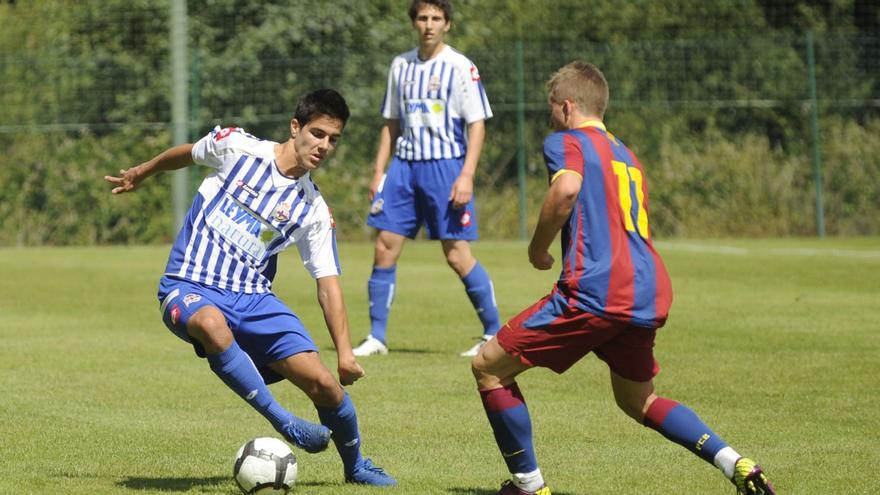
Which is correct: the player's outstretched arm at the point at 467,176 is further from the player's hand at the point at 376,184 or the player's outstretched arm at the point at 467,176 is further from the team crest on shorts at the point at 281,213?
the team crest on shorts at the point at 281,213

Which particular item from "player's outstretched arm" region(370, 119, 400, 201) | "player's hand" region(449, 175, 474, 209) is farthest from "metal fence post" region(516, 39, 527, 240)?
"player's hand" region(449, 175, 474, 209)

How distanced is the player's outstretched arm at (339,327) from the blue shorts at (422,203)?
379 centimetres

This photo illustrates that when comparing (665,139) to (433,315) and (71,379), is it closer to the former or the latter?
(433,315)

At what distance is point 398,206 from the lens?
979 centimetres

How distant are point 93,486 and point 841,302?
7.92 metres

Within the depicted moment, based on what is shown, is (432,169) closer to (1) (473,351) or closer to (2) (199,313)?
(1) (473,351)

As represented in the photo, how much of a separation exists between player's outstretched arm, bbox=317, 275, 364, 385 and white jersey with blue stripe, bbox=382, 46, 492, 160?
395cm

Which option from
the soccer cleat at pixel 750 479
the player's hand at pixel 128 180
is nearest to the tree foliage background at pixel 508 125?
the player's hand at pixel 128 180

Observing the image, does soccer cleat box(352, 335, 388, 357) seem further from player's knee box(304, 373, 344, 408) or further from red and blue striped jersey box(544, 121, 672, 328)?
red and blue striped jersey box(544, 121, 672, 328)

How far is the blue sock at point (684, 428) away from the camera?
17.3 feet

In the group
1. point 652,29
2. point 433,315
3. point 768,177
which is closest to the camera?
point 433,315

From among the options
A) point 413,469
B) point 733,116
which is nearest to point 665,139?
point 733,116

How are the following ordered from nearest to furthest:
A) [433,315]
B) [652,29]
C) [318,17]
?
[433,315], [318,17], [652,29]

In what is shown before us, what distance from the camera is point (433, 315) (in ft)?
38.8
